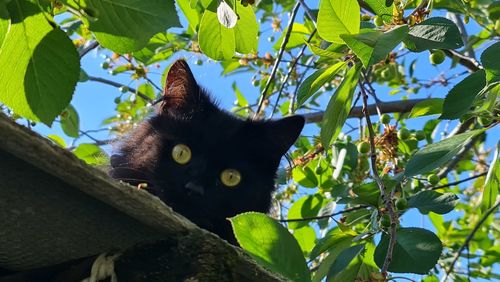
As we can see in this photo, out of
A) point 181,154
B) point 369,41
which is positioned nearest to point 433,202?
point 369,41

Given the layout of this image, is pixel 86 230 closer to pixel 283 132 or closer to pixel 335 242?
pixel 335 242

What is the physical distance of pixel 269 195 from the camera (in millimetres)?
2645

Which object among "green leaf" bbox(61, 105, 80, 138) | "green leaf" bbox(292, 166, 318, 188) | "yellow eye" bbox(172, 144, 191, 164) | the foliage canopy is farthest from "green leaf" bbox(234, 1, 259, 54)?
"green leaf" bbox(61, 105, 80, 138)

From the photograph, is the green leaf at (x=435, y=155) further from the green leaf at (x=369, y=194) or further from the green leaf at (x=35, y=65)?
the green leaf at (x=35, y=65)

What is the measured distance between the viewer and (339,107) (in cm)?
183

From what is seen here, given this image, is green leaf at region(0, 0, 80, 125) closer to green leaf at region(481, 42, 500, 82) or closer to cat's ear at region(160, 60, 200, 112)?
green leaf at region(481, 42, 500, 82)

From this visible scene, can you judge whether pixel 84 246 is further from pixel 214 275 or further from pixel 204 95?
pixel 204 95

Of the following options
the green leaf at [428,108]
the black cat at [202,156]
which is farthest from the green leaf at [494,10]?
the black cat at [202,156]

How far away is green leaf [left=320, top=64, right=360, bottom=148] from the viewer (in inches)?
70.5

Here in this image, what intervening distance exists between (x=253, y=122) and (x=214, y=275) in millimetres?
1493

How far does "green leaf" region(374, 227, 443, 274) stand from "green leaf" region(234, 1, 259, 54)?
0.69 m

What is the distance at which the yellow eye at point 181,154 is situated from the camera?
242 cm

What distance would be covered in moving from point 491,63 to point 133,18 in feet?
2.56

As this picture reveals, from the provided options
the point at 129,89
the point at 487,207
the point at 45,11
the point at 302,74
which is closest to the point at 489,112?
the point at 487,207
